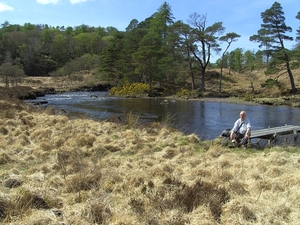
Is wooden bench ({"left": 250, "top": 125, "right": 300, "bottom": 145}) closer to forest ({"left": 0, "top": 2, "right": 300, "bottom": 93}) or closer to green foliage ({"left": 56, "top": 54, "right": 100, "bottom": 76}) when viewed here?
forest ({"left": 0, "top": 2, "right": 300, "bottom": 93})

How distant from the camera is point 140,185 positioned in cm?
508

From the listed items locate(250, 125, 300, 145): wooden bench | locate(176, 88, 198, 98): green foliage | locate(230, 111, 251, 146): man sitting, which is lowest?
locate(250, 125, 300, 145): wooden bench

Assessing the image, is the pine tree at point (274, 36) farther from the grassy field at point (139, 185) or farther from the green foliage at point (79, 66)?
the green foliage at point (79, 66)

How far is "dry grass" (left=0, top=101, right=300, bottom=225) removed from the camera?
3.88 metres

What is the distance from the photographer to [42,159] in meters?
6.86

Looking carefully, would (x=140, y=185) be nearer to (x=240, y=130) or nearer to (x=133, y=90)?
(x=240, y=130)

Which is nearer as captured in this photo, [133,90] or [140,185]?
[140,185]

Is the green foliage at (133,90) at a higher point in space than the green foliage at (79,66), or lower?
lower

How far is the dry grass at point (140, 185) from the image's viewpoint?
3.88 m

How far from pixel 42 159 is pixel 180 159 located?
3.42m

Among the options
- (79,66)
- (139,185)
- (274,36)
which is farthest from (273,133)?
(79,66)

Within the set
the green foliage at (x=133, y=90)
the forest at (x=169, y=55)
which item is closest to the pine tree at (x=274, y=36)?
the forest at (x=169, y=55)

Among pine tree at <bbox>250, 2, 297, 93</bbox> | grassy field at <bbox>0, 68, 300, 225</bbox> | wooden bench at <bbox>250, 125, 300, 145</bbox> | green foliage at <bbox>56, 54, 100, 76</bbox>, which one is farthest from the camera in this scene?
green foliage at <bbox>56, 54, 100, 76</bbox>

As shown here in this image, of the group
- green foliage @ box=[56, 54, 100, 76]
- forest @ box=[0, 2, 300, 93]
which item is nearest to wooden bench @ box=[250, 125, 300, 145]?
forest @ box=[0, 2, 300, 93]
